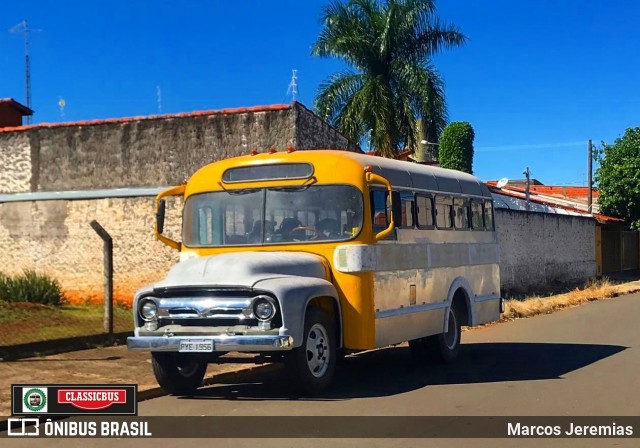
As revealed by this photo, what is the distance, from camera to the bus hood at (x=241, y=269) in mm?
8891

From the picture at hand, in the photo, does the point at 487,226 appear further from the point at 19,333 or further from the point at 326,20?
the point at 326,20

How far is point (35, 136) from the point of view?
19.2m

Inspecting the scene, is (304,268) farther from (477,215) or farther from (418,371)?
(477,215)

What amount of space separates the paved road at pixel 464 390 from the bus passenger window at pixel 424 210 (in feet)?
6.44

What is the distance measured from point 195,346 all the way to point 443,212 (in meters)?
4.81

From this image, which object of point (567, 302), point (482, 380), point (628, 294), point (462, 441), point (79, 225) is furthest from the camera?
point (628, 294)

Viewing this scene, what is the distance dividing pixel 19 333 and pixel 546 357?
25.6ft

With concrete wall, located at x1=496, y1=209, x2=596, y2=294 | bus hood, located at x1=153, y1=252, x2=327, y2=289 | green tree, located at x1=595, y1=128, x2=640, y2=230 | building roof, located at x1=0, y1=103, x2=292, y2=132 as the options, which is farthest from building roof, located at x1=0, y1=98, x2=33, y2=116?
green tree, located at x1=595, y1=128, x2=640, y2=230

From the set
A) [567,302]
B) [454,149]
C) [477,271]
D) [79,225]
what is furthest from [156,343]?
[454,149]

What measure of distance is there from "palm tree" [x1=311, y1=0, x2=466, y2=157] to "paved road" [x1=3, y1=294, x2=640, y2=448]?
1654cm

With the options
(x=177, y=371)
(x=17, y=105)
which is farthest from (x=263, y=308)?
(x=17, y=105)

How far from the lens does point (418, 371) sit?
1163 cm

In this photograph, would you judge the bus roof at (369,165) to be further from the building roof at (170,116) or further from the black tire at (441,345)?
the building roof at (170,116)
